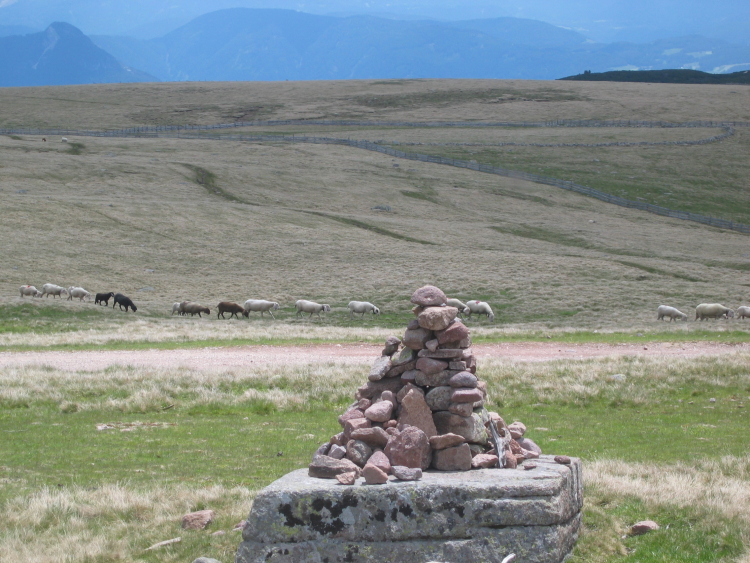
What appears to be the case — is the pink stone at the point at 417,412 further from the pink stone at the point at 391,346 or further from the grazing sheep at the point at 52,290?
the grazing sheep at the point at 52,290

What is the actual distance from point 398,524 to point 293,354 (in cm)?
2058

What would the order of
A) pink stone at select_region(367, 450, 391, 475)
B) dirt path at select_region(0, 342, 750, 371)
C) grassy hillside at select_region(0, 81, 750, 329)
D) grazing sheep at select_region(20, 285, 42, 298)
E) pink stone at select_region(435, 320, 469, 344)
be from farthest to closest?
grassy hillside at select_region(0, 81, 750, 329)
grazing sheep at select_region(20, 285, 42, 298)
dirt path at select_region(0, 342, 750, 371)
pink stone at select_region(435, 320, 469, 344)
pink stone at select_region(367, 450, 391, 475)

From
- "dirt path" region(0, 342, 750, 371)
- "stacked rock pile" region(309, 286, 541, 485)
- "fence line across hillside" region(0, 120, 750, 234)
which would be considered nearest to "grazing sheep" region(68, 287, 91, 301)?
"dirt path" region(0, 342, 750, 371)

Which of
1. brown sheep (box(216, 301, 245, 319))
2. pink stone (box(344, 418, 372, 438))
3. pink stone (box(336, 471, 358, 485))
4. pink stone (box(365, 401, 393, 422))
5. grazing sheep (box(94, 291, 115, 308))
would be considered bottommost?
brown sheep (box(216, 301, 245, 319))

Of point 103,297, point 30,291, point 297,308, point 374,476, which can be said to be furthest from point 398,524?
point 30,291

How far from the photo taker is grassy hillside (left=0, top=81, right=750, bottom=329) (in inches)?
2019

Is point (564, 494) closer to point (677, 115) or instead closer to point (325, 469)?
point (325, 469)

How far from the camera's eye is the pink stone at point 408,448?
27.5 ft

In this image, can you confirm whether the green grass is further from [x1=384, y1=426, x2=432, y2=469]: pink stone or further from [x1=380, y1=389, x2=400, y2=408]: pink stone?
[x1=380, y1=389, x2=400, y2=408]: pink stone

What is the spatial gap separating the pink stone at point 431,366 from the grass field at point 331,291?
237 cm

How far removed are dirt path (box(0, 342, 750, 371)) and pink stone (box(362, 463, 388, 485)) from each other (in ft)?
53.7

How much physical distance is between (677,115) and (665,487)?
465 ft

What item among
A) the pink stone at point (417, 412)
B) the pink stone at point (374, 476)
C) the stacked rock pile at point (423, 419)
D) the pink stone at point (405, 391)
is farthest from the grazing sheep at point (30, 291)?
the pink stone at point (374, 476)

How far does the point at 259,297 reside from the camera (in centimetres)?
5091
